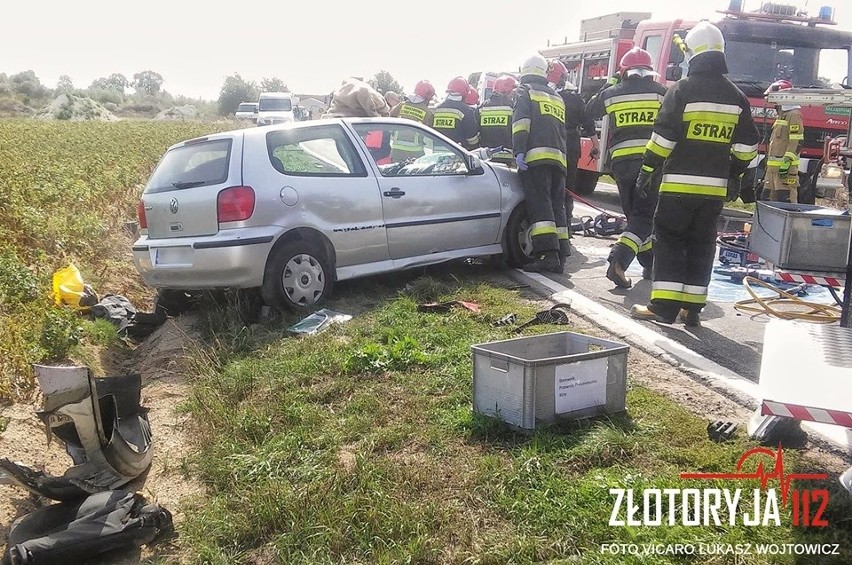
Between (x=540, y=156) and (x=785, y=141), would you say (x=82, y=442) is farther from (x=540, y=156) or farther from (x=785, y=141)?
(x=785, y=141)

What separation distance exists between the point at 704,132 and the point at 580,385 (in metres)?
2.86

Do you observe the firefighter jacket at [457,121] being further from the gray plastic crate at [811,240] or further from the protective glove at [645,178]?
the gray plastic crate at [811,240]

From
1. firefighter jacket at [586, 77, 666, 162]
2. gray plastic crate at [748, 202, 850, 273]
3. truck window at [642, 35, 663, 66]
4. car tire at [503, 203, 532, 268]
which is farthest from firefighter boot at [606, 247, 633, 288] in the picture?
truck window at [642, 35, 663, 66]

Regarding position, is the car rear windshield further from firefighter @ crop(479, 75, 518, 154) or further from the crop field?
firefighter @ crop(479, 75, 518, 154)

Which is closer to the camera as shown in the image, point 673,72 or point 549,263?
point 549,263

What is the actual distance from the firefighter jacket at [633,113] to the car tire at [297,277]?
10.7 feet

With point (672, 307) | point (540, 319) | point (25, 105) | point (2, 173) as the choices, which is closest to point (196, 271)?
point (540, 319)

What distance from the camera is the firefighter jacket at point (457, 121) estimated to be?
10.8 m

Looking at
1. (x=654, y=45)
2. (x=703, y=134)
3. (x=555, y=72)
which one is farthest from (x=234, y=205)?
(x=654, y=45)

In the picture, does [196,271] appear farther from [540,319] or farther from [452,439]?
[452,439]

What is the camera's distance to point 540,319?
571 cm

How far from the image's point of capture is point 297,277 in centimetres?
643

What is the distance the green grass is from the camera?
2.94m

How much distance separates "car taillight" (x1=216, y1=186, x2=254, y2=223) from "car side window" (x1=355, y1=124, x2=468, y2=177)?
1.38m
